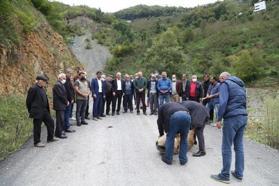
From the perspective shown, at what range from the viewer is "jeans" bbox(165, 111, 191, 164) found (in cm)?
919

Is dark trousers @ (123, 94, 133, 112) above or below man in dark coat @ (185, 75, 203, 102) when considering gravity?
below

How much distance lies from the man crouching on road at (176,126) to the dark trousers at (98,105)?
7.76 metres

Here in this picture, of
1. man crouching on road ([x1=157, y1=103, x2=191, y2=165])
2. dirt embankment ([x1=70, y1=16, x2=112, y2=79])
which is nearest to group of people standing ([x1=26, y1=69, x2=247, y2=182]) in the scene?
man crouching on road ([x1=157, y1=103, x2=191, y2=165])

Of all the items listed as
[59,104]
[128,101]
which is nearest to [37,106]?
[59,104]

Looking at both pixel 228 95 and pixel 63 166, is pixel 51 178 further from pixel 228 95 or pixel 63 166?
pixel 228 95

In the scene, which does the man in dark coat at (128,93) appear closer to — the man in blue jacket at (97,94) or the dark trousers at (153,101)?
the dark trousers at (153,101)

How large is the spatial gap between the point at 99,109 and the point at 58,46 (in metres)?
12.9

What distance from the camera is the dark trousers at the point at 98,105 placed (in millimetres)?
17109

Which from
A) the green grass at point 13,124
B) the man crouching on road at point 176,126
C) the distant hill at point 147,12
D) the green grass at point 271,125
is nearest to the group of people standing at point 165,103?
the man crouching on road at point 176,126

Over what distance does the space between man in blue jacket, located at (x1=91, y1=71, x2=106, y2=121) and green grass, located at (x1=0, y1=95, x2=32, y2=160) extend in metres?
2.83

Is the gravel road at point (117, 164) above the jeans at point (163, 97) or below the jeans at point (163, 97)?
below

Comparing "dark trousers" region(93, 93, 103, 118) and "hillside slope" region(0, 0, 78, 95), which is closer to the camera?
"dark trousers" region(93, 93, 103, 118)

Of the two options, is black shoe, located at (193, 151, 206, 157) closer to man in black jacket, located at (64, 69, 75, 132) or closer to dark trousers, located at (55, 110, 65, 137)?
dark trousers, located at (55, 110, 65, 137)

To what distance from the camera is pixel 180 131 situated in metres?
9.41
